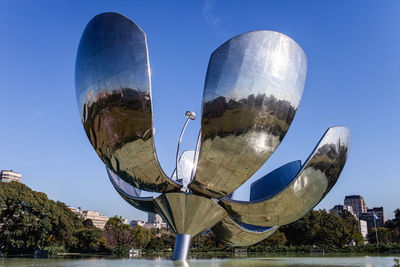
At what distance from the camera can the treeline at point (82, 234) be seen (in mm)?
30844

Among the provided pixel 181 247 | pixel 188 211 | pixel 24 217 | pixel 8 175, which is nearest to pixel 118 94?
pixel 188 211

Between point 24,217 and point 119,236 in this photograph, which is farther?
point 119,236

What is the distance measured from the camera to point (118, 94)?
346 inches

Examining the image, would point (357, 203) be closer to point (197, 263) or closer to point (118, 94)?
point (197, 263)

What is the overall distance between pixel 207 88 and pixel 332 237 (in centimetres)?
4080

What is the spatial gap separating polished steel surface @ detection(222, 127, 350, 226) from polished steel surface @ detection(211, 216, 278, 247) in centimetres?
103

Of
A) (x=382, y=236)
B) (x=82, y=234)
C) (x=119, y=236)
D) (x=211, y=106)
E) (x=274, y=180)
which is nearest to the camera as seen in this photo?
(x=211, y=106)

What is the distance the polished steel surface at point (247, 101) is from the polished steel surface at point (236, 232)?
3.84 meters

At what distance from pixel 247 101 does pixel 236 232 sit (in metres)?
6.23

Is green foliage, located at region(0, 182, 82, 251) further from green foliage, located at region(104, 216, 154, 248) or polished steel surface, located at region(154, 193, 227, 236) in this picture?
polished steel surface, located at region(154, 193, 227, 236)

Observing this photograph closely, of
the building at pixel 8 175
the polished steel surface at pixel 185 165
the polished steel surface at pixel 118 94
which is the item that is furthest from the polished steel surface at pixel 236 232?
the building at pixel 8 175

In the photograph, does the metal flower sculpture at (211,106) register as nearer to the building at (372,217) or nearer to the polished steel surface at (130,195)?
the polished steel surface at (130,195)

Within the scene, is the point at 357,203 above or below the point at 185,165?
above

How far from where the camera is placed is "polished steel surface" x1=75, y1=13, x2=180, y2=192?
864 cm
